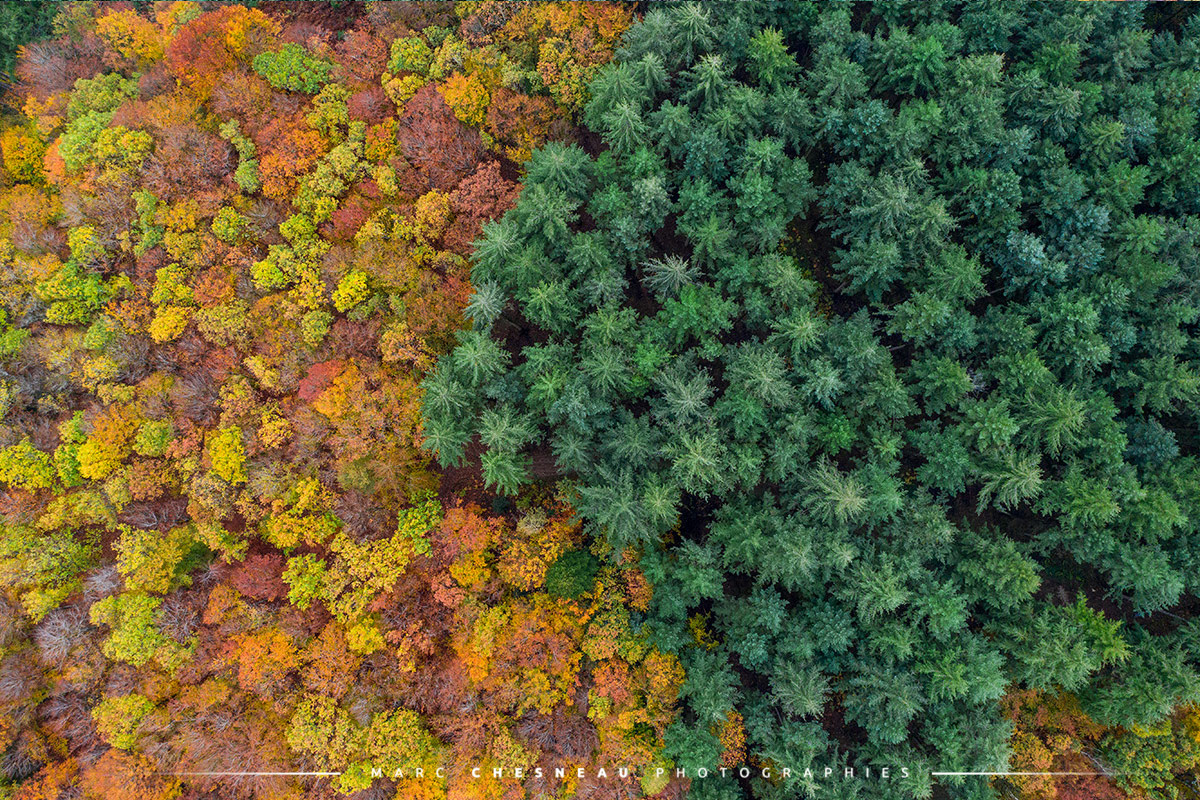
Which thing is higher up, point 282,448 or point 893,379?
point 893,379

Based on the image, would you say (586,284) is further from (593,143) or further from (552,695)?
(552,695)

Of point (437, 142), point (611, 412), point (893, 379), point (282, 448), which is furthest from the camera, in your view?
point (437, 142)

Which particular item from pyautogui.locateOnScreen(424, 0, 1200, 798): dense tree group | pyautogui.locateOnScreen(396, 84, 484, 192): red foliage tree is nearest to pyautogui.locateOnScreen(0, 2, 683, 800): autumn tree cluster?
pyautogui.locateOnScreen(396, 84, 484, 192): red foliage tree

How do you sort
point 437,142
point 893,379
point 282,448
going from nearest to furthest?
point 893,379
point 282,448
point 437,142

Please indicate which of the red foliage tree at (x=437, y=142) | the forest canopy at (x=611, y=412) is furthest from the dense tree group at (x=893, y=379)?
the red foliage tree at (x=437, y=142)

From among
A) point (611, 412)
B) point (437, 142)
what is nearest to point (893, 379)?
point (611, 412)

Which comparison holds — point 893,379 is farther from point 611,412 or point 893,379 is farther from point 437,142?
point 437,142

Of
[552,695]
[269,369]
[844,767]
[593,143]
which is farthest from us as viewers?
[593,143]

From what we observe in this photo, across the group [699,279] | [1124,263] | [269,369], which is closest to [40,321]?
[269,369]

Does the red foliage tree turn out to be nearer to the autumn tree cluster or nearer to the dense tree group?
the autumn tree cluster
